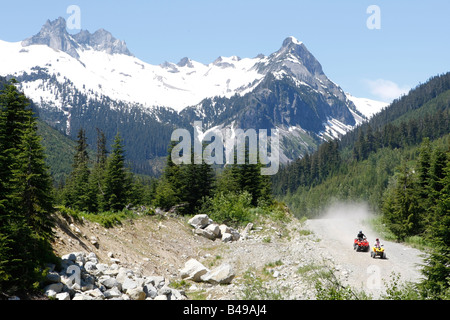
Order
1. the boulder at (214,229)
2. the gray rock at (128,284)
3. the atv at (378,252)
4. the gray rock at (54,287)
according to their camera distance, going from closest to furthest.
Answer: the gray rock at (54,287) → the gray rock at (128,284) → the atv at (378,252) → the boulder at (214,229)

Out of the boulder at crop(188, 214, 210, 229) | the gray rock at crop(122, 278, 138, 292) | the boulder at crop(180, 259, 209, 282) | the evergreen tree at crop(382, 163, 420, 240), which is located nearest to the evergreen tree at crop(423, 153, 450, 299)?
the boulder at crop(180, 259, 209, 282)

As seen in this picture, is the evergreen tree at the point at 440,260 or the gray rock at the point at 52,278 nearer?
the gray rock at the point at 52,278

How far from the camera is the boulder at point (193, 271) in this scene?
65.5 feet

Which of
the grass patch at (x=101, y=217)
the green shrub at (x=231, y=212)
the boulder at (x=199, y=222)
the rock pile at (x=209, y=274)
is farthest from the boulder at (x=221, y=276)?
the green shrub at (x=231, y=212)

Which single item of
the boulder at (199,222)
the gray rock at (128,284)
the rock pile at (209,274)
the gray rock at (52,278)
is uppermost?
the boulder at (199,222)

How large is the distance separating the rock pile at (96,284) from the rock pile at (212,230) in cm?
1134

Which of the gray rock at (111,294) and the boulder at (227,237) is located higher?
the boulder at (227,237)

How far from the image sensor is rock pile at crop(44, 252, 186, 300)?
46.3 ft

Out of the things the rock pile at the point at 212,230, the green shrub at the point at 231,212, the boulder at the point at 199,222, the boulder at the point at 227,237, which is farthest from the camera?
the green shrub at the point at 231,212

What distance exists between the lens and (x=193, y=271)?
20.3 metres

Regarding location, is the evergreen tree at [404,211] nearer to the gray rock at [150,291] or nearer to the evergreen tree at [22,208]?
the gray rock at [150,291]

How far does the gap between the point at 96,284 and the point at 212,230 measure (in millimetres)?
14753

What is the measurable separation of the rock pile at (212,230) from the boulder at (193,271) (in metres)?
8.33
